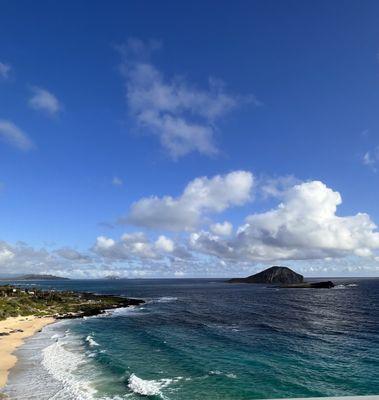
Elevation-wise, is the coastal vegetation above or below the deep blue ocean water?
above

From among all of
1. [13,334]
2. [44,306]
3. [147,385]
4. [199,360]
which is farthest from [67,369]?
[44,306]

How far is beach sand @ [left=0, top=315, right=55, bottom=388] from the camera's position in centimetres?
4360

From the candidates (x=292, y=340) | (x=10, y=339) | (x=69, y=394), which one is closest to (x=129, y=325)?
(x=10, y=339)

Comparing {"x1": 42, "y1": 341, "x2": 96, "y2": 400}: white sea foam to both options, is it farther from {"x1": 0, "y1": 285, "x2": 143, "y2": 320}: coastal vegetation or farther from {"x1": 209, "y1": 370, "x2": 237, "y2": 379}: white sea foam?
{"x1": 0, "y1": 285, "x2": 143, "y2": 320}: coastal vegetation

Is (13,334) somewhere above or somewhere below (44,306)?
below

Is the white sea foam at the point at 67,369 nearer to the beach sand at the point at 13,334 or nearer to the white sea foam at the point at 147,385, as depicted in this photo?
the white sea foam at the point at 147,385

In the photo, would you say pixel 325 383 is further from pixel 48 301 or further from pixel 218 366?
pixel 48 301

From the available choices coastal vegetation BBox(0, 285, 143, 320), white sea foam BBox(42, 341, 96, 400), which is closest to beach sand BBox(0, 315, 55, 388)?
coastal vegetation BBox(0, 285, 143, 320)

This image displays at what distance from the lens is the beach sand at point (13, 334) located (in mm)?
43597

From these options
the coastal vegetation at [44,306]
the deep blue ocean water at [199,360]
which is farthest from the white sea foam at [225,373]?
the coastal vegetation at [44,306]

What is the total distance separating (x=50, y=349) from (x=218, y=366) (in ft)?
78.6

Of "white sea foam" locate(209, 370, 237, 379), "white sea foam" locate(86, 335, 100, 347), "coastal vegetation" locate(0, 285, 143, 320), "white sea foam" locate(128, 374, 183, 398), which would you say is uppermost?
"coastal vegetation" locate(0, 285, 143, 320)

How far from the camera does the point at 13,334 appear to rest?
63.8m

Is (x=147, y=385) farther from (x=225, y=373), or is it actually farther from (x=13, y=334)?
(x=13, y=334)
